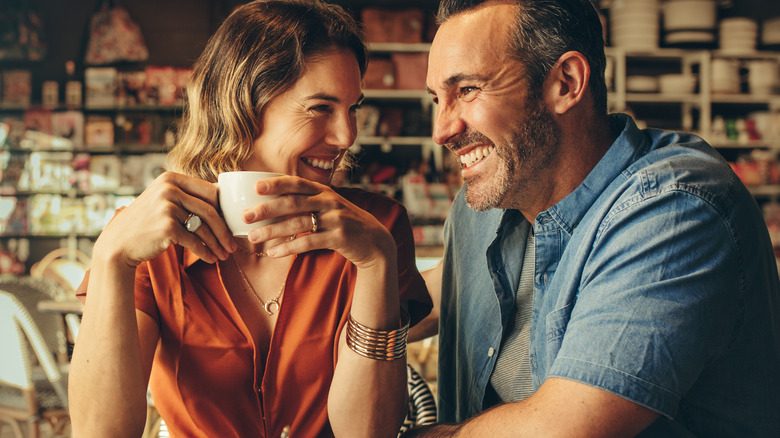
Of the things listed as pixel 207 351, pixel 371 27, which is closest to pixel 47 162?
pixel 371 27

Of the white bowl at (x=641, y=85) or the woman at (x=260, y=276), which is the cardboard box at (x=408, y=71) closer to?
the white bowl at (x=641, y=85)

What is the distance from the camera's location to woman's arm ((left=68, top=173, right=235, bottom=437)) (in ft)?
2.86

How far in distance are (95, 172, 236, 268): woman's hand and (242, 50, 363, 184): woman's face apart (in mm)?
336

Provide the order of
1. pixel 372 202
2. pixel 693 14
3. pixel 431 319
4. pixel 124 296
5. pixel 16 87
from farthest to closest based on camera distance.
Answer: pixel 16 87, pixel 693 14, pixel 431 319, pixel 372 202, pixel 124 296

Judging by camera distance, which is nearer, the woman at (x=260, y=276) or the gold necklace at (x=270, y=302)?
the woman at (x=260, y=276)

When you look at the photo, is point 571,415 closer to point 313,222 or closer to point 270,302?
point 313,222

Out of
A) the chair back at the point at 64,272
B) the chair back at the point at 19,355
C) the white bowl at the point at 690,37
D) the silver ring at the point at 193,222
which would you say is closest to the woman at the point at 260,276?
the silver ring at the point at 193,222

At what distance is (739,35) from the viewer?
18.4ft

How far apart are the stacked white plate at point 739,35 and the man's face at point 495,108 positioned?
17.5 ft

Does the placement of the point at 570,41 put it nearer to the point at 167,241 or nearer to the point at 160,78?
the point at 167,241

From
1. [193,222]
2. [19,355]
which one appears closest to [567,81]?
[193,222]

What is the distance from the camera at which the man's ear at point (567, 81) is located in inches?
47.3

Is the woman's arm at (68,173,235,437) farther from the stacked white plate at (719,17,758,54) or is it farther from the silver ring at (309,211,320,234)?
the stacked white plate at (719,17,758,54)

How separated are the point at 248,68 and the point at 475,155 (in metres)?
Result: 0.47
